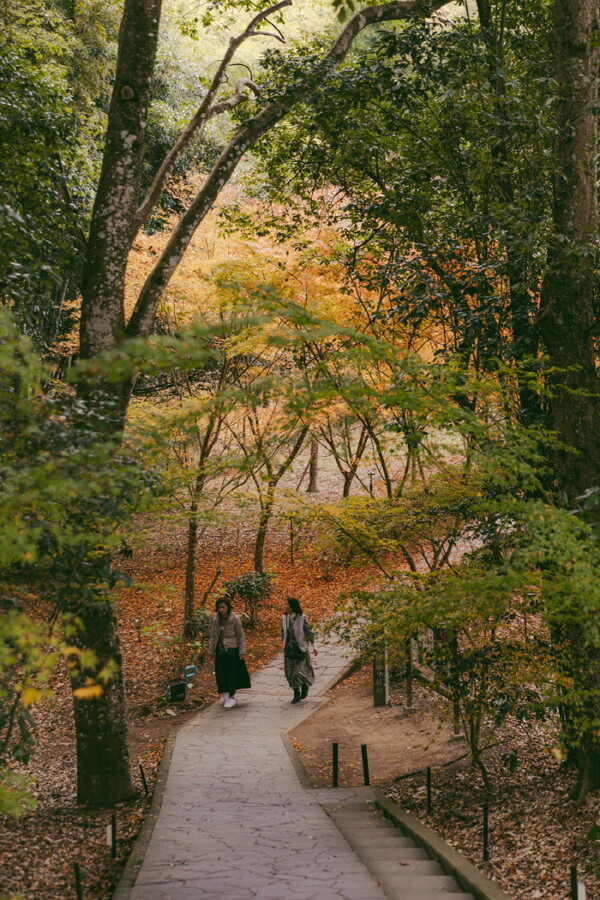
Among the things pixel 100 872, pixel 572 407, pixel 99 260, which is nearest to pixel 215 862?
pixel 100 872

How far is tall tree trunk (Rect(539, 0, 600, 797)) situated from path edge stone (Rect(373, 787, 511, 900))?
153 centimetres

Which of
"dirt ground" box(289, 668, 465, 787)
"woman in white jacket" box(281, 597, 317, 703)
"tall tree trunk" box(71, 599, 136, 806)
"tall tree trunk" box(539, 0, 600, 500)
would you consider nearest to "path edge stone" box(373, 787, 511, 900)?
"dirt ground" box(289, 668, 465, 787)

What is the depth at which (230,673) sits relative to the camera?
11.5 meters

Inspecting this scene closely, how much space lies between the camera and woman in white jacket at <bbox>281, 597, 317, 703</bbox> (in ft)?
36.8

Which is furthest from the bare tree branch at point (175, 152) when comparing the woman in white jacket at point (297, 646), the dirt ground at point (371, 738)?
the dirt ground at point (371, 738)

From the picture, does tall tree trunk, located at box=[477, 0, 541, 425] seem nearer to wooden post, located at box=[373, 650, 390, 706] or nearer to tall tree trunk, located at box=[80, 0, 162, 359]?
tall tree trunk, located at box=[80, 0, 162, 359]

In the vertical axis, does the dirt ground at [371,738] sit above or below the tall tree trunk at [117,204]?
below

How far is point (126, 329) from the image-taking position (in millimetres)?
8148

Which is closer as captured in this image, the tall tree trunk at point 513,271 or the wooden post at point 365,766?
the tall tree trunk at point 513,271

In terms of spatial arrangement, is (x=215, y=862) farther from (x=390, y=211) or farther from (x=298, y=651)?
(x=390, y=211)

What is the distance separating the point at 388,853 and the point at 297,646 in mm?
5284

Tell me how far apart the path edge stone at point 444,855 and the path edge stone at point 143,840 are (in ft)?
7.68

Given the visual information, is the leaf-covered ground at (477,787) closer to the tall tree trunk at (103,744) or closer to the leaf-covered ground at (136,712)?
the tall tree trunk at (103,744)

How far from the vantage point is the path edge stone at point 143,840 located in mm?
5229
